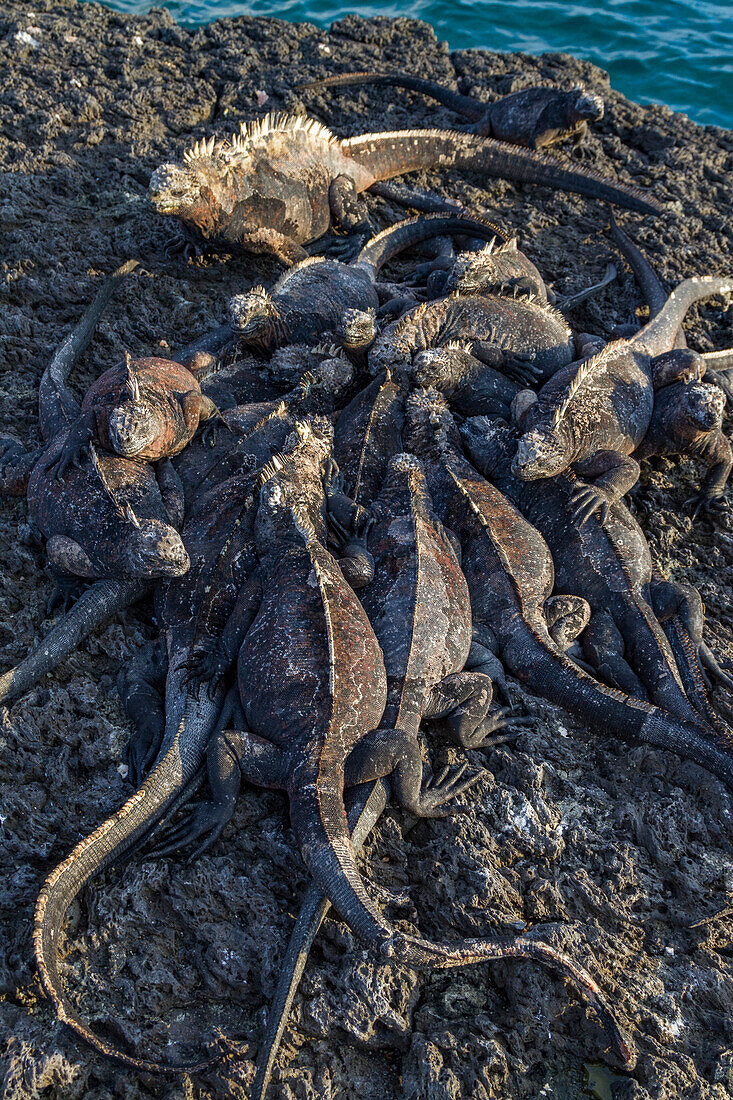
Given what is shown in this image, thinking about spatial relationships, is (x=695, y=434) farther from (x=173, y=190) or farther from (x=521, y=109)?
(x=521, y=109)

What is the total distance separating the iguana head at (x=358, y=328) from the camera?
4.86 metres

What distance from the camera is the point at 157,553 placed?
3.52 meters

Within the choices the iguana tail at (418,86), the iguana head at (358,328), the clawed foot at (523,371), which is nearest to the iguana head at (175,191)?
the iguana head at (358,328)

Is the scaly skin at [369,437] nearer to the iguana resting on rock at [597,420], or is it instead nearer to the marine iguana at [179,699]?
the marine iguana at [179,699]

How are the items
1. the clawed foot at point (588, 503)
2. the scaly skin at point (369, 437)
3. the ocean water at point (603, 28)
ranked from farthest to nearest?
1. the ocean water at point (603, 28)
2. the scaly skin at point (369, 437)
3. the clawed foot at point (588, 503)

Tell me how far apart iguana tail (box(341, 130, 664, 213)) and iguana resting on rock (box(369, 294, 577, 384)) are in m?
2.32

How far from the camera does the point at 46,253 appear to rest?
5.63 meters

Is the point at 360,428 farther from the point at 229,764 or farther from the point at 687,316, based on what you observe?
the point at 687,316

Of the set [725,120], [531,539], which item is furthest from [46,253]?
[725,120]

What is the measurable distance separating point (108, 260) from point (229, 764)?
414cm

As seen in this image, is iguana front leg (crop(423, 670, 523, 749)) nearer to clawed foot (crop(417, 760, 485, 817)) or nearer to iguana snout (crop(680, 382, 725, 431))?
clawed foot (crop(417, 760, 485, 817))

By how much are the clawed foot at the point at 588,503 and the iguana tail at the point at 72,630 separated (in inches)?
87.5

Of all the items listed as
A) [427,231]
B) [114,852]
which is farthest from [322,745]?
[427,231]

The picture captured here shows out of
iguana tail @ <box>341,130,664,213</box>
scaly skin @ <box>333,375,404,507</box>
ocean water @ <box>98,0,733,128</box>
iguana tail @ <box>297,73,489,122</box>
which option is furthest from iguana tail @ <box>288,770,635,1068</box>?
ocean water @ <box>98,0,733,128</box>
